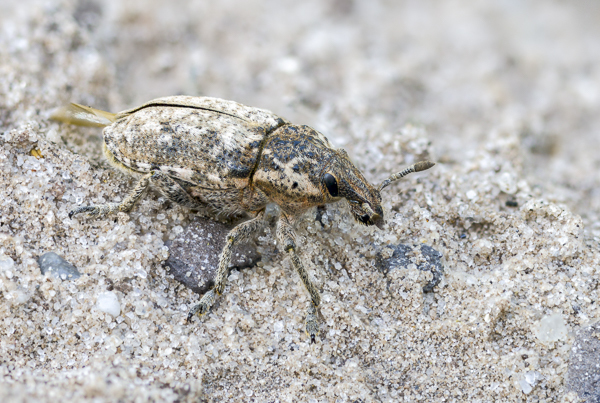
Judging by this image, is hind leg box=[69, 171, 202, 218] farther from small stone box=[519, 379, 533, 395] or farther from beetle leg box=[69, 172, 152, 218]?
small stone box=[519, 379, 533, 395]

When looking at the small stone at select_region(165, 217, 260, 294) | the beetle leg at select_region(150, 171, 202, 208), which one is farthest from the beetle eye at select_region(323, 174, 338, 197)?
the beetle leg at select_region(150, 171, 202, 208)

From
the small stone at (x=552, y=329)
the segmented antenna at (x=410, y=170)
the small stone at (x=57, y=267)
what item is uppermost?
the segmented antenna at (x=410, y=170)

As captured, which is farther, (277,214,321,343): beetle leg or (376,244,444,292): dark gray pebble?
(376,244,444,292): dark gray pebble

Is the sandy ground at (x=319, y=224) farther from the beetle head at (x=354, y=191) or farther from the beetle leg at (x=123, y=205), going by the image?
the beetle head at (x=354, y=191)

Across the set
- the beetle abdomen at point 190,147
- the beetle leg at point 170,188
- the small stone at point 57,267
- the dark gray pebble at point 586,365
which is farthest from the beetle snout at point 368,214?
the small stone at point 57,267

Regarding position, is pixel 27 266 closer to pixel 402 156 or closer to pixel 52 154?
pixel 52 154

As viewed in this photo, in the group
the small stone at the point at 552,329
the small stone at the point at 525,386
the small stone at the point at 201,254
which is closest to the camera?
the small stone at the point at 525,386
